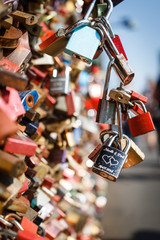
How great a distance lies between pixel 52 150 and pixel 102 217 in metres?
1.67

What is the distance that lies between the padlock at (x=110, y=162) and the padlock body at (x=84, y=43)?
12.1 inches

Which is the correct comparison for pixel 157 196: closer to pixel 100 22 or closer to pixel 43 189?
pixel 43 189

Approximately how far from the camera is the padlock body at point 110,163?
779 mm

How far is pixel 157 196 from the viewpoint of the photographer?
11.8 ft

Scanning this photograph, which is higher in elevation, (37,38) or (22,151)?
(37,38)

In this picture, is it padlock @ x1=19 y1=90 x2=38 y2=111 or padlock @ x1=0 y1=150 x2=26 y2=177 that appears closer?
padlock @ x1=0 y1=150 x2=26 y2=177

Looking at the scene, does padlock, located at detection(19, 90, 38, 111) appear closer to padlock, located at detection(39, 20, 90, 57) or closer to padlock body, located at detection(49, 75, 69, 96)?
padlock, located at detection(39, 20, 90, 57)

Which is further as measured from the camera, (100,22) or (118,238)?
(118,238)

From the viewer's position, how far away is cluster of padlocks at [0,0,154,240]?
66 centimetres

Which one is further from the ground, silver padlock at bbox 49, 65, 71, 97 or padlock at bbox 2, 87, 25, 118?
padlock at bbox 2, 87, 25, 118

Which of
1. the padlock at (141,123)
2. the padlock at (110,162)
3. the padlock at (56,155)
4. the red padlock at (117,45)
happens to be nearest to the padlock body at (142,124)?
the padlock at (141,123)

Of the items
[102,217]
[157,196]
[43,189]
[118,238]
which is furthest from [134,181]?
[43,189]

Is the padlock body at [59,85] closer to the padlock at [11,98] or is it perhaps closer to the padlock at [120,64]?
the padlock at [120,64]

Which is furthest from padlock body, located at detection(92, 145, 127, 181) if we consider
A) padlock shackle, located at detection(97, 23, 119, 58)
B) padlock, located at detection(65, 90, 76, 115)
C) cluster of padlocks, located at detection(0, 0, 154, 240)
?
padlock, located at detection(65, 90, 76, 115)
